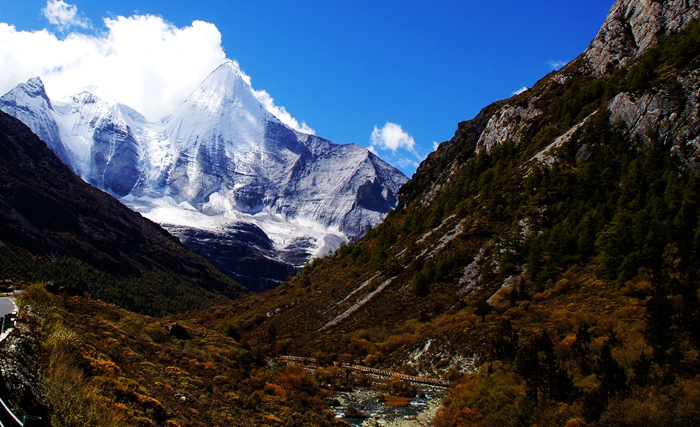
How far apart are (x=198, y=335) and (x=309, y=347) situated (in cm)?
1929

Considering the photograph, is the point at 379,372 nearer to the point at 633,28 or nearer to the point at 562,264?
the point at 562,264

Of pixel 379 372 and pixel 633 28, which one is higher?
pixel 633 28

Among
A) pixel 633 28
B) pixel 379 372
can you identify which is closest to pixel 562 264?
pixel 379 372

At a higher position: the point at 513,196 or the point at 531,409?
Result: the point at 513,196

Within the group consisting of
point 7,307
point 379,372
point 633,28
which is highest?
point 633,28

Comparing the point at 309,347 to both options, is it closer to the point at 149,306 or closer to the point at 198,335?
the point at 198,335

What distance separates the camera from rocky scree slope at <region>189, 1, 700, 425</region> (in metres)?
29.1

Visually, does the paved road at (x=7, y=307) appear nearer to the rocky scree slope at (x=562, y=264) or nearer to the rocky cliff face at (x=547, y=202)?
the rocky scree slope at (x=562, y=264)

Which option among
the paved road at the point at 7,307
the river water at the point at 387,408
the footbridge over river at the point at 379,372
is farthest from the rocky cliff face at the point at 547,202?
the paved road at the point at 7,307

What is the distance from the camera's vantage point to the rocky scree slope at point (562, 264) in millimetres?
29062

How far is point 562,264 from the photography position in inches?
2495

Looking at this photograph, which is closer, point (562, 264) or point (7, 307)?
point (7, 307)

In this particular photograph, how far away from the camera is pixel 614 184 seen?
71875mm

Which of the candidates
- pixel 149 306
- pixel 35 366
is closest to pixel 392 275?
pixel 35 366
